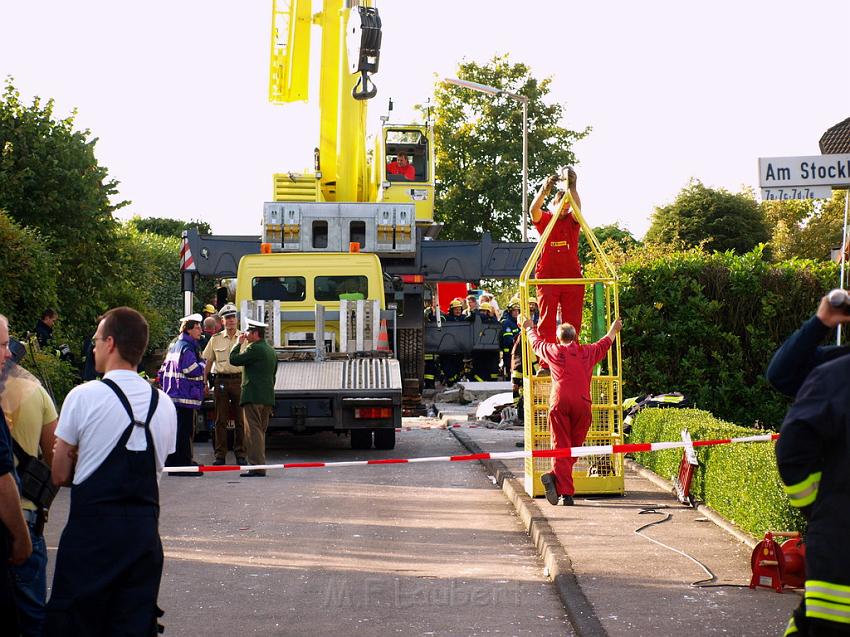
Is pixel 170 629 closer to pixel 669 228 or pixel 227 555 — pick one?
pixel 227 555

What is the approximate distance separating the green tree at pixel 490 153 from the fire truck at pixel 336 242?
24.8 m

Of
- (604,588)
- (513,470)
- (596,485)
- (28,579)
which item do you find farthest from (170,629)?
(513,470)

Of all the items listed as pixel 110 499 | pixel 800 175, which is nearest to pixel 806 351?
pixel 110 499

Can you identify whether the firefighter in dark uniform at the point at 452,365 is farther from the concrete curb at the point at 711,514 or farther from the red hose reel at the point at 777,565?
the red hose reel at the point at 777,565

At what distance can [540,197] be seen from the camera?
466 inches

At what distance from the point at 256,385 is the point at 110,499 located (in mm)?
9505

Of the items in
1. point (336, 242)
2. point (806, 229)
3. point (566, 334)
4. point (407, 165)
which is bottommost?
point (566, 334)

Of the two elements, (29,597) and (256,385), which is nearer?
(29,597)

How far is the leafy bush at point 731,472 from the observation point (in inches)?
342

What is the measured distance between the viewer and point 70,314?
2311cm

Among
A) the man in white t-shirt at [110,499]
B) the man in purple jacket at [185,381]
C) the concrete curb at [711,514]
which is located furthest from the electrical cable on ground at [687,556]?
the man in purple jacket at [185,381]

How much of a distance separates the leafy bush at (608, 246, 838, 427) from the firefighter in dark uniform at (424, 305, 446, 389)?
32.2ft

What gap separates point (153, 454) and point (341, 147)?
57.5 feet

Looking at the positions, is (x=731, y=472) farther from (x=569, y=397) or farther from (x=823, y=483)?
(x=823, y=483)
